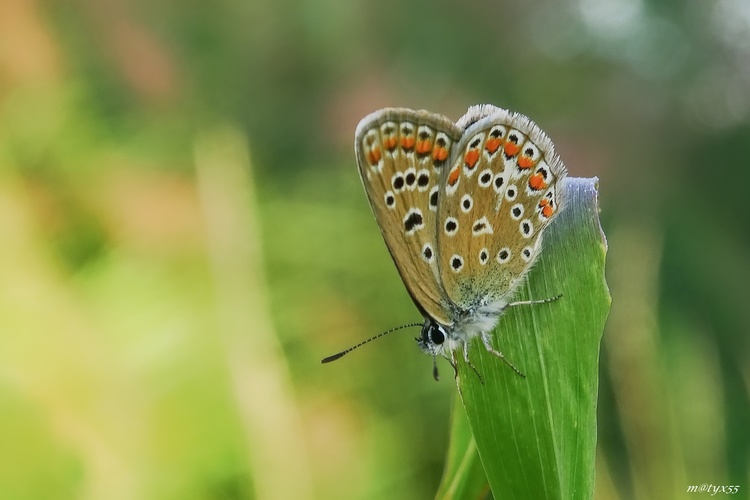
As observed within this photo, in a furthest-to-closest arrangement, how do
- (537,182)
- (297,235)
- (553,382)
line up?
(297,235)
(537,182)
(553,382)

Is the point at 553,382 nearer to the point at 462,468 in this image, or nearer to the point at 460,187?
the point at 462,468

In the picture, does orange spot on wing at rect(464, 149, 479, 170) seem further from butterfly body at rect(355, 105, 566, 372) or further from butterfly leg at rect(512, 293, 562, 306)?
butterfly leg at rect(512, 293, 562, 306)

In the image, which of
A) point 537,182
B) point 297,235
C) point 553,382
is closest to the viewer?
point 553,382

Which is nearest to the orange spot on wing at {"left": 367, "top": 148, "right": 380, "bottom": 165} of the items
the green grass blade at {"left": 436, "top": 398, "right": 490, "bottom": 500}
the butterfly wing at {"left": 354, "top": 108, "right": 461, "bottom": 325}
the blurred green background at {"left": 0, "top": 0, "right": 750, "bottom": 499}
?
the butterfly wing at {"left": 354, "top": 108, "right": 461, "bottom": 325}

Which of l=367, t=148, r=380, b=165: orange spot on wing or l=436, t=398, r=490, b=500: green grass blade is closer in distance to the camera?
l=436, t=398, r=490, b=500: green grass blade

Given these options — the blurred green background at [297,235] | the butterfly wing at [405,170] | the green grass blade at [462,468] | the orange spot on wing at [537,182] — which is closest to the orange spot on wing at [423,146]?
the butterfly wing at [405,170]

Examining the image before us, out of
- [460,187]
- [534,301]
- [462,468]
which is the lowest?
[462,468]

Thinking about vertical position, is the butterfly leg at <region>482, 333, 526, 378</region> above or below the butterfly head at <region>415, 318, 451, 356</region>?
above

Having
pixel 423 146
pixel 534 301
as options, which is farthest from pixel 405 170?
pixel 534 301

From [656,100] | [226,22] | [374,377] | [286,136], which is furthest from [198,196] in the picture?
[656,100]
